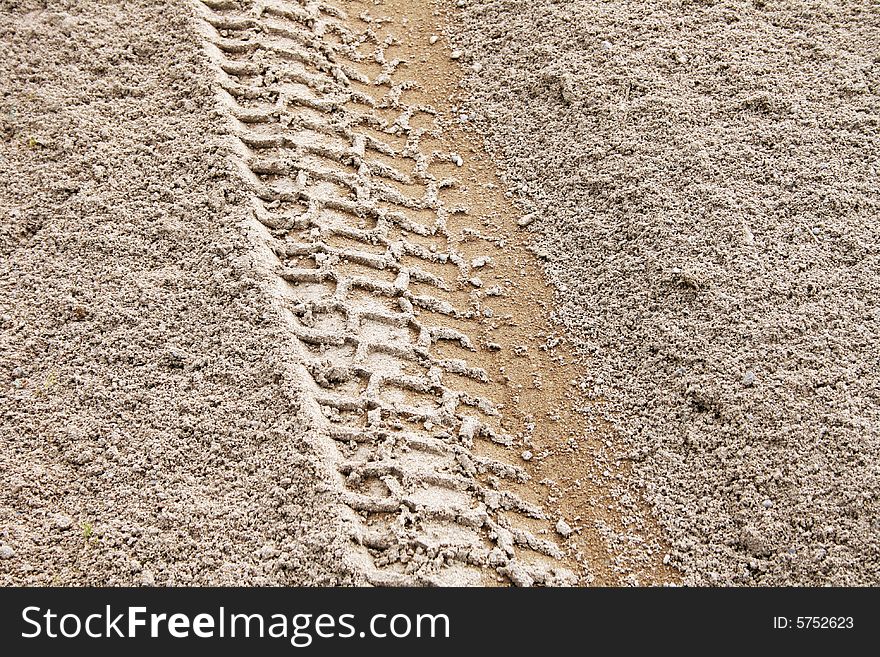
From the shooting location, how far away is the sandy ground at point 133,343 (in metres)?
2.55

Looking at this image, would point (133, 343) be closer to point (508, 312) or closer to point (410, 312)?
point (410, 312)

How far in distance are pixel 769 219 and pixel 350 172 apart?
70.1 inches

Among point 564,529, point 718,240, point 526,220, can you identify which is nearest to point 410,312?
point 526,220

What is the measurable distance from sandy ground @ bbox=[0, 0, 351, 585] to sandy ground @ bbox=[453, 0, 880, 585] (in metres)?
1.26

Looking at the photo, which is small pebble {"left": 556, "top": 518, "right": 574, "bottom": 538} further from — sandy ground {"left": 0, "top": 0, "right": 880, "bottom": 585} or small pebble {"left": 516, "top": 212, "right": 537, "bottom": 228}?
small pebble {"left": 516, "top": 212, "right": 537, "bottom": 228}

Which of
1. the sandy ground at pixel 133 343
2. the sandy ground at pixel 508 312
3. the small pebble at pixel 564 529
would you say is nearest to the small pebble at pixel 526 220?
the sandy ground at pixel 508 312

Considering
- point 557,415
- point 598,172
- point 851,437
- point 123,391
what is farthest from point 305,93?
point 851,437

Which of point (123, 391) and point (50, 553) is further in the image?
point (123, 391)

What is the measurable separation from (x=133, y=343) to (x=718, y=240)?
2.31m

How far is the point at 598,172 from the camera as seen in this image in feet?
11.4

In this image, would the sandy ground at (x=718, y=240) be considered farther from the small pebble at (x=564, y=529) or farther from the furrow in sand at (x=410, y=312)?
the small pebble at (x=564, y=529)

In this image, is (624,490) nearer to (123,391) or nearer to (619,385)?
(619,385)

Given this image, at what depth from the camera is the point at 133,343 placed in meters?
2.93

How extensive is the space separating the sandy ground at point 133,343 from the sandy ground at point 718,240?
1.26 m
